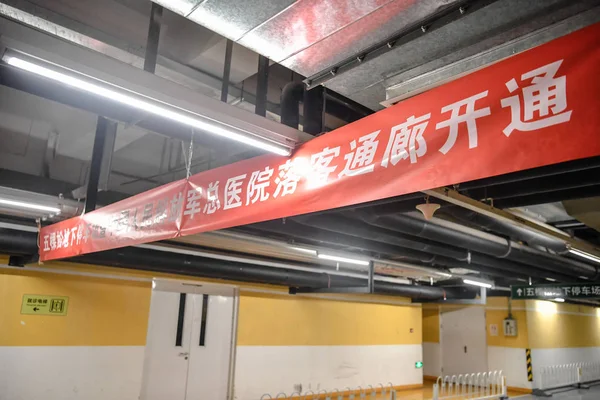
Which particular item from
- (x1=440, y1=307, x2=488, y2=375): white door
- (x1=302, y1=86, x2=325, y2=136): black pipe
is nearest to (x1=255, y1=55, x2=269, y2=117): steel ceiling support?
(x1=302, y1=86, x2=325, y2=136): black pipe

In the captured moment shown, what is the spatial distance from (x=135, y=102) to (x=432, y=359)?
51.3ft

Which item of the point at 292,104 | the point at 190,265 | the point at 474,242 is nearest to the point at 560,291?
the point at 474,242

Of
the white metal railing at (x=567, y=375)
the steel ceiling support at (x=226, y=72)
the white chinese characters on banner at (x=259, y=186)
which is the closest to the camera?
the white chinese characters on banner at (x=259, y=186)

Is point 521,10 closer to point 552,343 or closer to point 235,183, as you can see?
point 235,183

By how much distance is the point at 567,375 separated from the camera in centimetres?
1484

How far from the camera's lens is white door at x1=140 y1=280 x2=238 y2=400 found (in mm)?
8883

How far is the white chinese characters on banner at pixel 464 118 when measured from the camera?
79.0 inches

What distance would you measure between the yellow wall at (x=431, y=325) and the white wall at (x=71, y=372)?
1090 centimetres

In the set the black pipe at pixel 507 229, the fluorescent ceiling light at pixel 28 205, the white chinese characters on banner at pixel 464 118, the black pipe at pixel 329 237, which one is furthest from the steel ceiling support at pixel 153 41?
the black pipe at pixel 507 229

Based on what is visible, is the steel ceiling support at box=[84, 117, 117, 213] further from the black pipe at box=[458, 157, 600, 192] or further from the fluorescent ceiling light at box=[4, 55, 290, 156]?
the black pipe at box=[458, 157, 600, 192]

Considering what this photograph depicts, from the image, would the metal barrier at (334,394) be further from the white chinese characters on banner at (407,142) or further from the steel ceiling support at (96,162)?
the white chinese characters on banner at (407,142)

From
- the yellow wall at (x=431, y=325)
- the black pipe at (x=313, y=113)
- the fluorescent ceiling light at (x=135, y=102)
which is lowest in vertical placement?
the yellow wall at (x=431, y=325)

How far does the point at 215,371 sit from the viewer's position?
967 cm

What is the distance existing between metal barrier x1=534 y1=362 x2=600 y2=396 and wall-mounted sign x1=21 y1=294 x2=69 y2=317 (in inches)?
519
